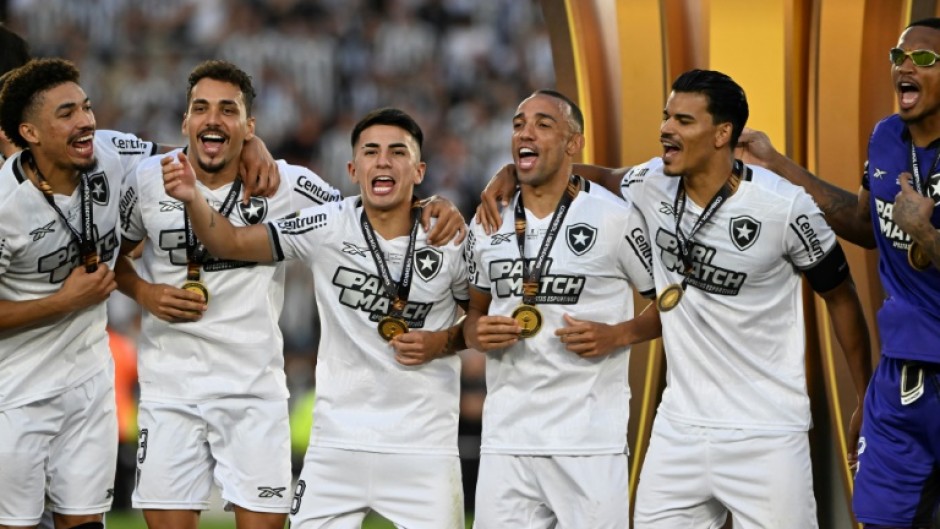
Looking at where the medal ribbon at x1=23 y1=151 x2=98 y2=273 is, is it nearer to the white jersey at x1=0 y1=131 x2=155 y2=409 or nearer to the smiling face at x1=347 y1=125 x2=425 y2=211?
the white jersey at x1=0 y1=131 x2=155 y2=409

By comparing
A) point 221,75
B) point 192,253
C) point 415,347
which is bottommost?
point 415,347

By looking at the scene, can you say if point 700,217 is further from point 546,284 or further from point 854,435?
point 854,435

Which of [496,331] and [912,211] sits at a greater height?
[912,211]

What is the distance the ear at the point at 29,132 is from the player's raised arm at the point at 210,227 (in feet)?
1.71

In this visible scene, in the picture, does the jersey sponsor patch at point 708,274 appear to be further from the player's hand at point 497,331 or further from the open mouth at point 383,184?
the open mouth at point 383,184

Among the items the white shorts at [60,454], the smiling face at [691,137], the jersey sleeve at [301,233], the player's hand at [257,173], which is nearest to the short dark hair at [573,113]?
the smiling face at [691,137]

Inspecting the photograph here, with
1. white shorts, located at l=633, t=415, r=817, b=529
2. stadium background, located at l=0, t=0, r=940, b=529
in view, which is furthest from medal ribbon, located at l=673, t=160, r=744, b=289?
stadium background, located at l=0, t=0, r=940, b=529

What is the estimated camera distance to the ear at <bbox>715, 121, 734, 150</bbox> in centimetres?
505

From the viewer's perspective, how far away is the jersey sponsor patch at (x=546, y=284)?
5.11 metres

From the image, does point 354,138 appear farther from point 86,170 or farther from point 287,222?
point 86,170

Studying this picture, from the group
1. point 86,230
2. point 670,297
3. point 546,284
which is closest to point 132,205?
point 86,230

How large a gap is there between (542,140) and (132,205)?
176 cm

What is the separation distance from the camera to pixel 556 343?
5.10 metres

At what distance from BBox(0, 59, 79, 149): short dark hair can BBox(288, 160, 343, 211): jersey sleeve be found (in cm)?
97
